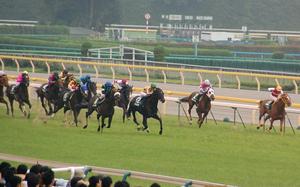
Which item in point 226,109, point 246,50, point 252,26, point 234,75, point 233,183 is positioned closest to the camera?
point 233,183

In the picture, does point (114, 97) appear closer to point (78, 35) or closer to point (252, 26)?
point (78, 35)

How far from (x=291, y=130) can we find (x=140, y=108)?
11.6ft

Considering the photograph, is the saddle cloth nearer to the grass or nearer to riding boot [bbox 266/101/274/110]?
the grass

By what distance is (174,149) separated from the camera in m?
18.2

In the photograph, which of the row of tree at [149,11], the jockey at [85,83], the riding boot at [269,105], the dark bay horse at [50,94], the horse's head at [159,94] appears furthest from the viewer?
the row of tree at [149,11]

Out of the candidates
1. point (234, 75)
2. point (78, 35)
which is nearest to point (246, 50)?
point (78, 35)

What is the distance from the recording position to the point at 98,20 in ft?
221

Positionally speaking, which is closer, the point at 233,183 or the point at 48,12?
the point at 233,183

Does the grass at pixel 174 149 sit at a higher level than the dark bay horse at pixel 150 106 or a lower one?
lower

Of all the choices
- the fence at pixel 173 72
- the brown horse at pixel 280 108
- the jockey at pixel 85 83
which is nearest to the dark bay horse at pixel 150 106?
the jockey at pixel 85 83

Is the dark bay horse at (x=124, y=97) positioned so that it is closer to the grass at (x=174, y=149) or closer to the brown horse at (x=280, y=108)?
the grass at (x=174, y=149)

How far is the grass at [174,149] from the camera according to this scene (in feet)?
50.7

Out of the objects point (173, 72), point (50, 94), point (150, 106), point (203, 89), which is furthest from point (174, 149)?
point (173, 72)

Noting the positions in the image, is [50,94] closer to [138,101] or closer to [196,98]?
[138,101]
